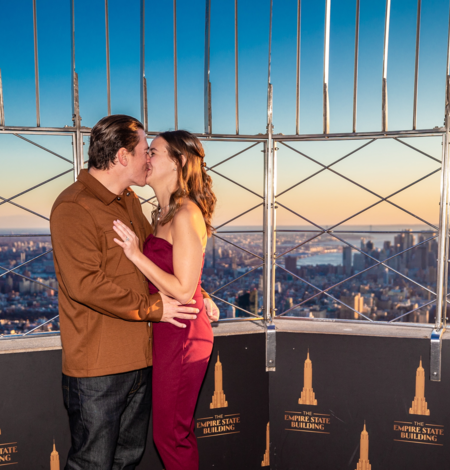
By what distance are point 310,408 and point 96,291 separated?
1853 millimetres

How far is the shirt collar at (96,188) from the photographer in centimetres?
175

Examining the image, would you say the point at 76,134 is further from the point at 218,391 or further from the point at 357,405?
the point at 357,405

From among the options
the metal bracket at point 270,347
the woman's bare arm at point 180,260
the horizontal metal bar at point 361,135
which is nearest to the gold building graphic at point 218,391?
the metal bracket at point 270,347

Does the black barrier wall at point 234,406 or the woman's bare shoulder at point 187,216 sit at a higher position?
the woman's bare shoulder at point 187,216

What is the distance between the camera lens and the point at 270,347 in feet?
8.93

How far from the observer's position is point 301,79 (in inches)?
116

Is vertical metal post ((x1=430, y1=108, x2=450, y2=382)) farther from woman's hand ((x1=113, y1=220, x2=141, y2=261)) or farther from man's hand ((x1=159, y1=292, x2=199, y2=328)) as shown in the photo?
woman's hand ((x1=113, y1=220, x2=141, y2=261))

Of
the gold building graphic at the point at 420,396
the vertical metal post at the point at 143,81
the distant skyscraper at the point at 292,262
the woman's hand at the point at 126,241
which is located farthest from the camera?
the distant skyscraper at the point at 292,262

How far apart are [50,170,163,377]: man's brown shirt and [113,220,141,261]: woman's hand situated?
4 cm

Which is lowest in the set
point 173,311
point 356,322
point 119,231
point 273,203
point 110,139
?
point 356,322

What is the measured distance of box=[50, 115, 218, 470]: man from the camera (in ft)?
5.26

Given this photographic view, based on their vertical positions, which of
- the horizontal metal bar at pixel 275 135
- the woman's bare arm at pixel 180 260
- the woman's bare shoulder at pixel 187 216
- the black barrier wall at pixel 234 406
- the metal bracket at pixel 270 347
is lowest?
the black barrier wall at pixel 234 406

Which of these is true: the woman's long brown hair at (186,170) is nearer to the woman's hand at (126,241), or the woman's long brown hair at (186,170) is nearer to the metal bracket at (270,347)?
the woman's hand at (126,241)

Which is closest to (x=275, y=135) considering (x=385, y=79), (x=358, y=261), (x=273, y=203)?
(x=273, y=203)
